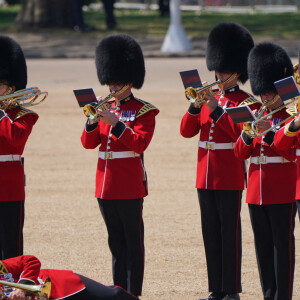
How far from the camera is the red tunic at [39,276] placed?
4.52 meters

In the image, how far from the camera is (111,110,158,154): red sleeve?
554 cm

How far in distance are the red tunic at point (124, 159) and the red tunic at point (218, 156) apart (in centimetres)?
30

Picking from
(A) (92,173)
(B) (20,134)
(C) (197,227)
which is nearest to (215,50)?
(B) (20,134)

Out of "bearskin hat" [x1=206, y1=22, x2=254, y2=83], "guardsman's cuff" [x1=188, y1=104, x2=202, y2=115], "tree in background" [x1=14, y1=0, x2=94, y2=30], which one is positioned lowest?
"tree in background" [x1=14, y1=0, x2=94, y2=30]

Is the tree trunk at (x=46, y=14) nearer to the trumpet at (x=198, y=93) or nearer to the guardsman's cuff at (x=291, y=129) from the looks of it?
the trumpet at (x=198, y=93)

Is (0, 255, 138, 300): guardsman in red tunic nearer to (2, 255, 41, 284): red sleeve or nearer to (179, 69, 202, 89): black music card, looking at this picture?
(2, 255, 41, 284): red sleeve

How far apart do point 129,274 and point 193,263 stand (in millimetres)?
1100

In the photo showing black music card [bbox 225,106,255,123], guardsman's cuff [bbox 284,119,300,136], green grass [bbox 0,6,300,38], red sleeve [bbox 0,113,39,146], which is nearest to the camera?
guardsman's cuff [bbox 284,119,300,136]

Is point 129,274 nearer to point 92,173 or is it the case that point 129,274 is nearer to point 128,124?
point 128,124

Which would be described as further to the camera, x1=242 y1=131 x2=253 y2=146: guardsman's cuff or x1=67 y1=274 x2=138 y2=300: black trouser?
x1=242 y1=131 x2=253 y2=146: guardsman's cuff

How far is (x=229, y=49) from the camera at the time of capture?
6.13 metres

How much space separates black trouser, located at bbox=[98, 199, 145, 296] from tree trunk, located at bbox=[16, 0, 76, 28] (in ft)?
Result: 52.3

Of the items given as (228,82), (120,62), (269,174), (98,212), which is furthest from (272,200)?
(98,212)

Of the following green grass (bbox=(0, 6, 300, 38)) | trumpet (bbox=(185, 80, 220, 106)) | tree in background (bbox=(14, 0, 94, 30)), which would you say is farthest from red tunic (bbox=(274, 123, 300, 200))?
tree in background (bbox=(14, 0, 94, 30))
